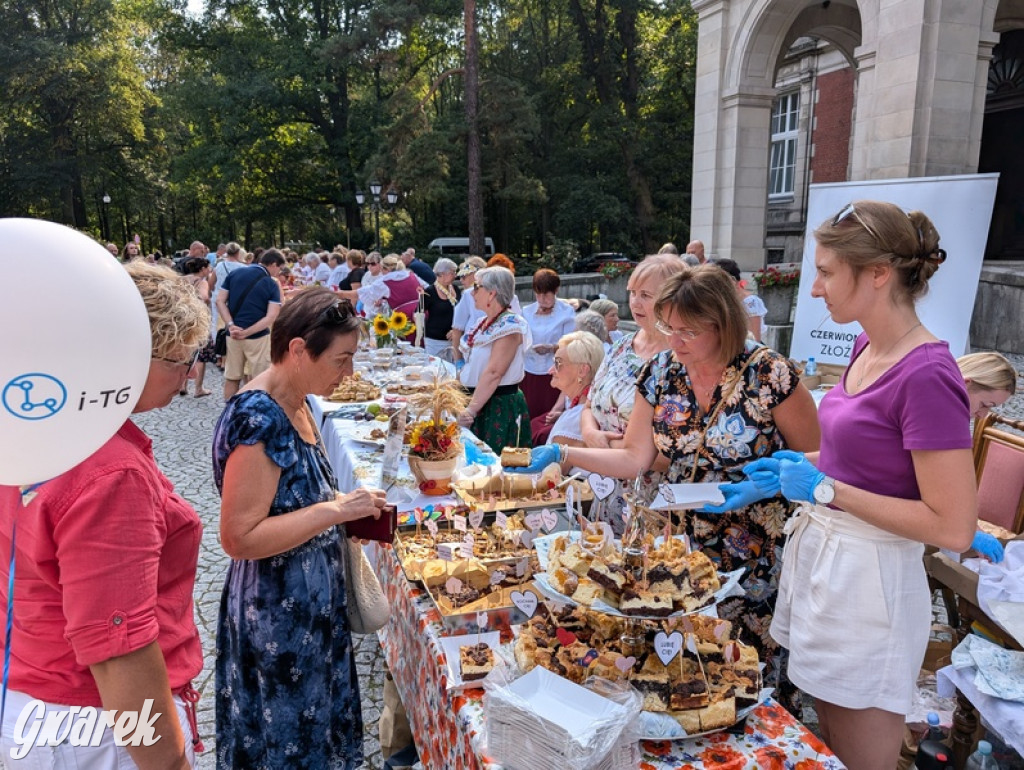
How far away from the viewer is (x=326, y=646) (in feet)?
6.33

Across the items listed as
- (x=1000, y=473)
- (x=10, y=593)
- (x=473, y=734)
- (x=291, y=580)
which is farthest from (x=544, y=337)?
(x=10, y=593)

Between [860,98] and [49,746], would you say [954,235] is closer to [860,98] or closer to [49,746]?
[860,98]

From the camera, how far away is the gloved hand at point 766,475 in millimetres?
1841

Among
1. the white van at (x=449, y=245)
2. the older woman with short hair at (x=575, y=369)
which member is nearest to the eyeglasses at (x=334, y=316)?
the older woman with short hair at (x=575, y=369)

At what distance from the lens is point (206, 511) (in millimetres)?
5141

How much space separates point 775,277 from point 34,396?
11.3 meters

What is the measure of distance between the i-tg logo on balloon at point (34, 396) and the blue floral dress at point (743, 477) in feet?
5.58

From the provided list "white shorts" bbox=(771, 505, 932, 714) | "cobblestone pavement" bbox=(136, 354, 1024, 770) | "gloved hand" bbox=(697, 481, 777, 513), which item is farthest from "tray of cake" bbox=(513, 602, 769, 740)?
"cobblestone pavement" bbox=(136, 354, 1024, 770)

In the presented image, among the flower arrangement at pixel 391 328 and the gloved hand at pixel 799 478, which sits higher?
the gloved hand at pixel 799 478

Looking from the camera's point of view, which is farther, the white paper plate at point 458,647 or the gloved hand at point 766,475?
the gloved hand at point 766,475

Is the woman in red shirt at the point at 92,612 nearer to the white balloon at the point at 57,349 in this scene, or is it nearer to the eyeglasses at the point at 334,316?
the white balloon at the point at 57,349

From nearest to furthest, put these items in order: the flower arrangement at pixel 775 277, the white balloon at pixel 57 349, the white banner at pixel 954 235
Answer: the white balloon at pixel 57 349
the white banner at pixel 954 235
the flower arrangement at pixel 775 277

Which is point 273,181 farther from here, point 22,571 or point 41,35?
point 22,571

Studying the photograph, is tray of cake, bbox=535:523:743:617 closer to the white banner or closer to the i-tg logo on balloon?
the i-tg logo on balloon
